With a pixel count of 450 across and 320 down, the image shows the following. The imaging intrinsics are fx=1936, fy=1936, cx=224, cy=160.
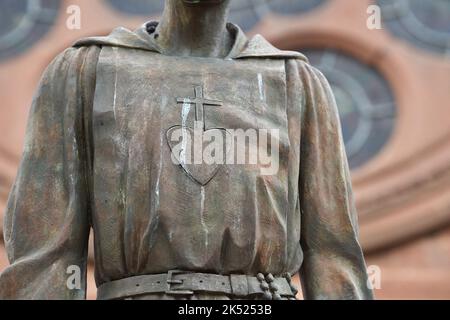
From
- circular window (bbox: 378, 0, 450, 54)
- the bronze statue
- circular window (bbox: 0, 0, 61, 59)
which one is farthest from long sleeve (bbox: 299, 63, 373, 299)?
circular window (bbox: 0, 0, 61, 59)

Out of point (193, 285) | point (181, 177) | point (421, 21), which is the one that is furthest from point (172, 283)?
point (421, 21)

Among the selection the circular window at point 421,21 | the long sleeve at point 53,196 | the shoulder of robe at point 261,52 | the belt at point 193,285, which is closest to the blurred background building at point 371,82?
the circular window at point 421,21

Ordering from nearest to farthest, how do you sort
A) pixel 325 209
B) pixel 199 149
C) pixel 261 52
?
pixel 199 149 < pixel 325 209 < pixel 261 52

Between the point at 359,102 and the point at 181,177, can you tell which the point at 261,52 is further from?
the point at 359,102

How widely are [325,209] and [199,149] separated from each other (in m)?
0.32

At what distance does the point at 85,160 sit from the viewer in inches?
164

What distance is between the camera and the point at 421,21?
15484mm

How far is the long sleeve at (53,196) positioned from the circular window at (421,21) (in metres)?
11.3

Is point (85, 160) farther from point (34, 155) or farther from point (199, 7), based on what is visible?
point (199, 7)

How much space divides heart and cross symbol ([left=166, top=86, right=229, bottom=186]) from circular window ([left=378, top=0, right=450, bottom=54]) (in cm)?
1136

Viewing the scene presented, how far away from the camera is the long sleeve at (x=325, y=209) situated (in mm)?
4133

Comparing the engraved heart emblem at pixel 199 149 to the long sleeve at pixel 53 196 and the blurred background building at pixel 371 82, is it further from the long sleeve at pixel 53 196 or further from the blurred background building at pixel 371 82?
the blurred background building at pixel 371 82

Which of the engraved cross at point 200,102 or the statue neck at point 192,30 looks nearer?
the engraved cross at point 200,102

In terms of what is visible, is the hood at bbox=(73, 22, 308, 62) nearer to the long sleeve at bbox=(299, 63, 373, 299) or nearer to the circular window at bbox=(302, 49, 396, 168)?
the long sleeve at bbox=(299, 63, 373, 299)
